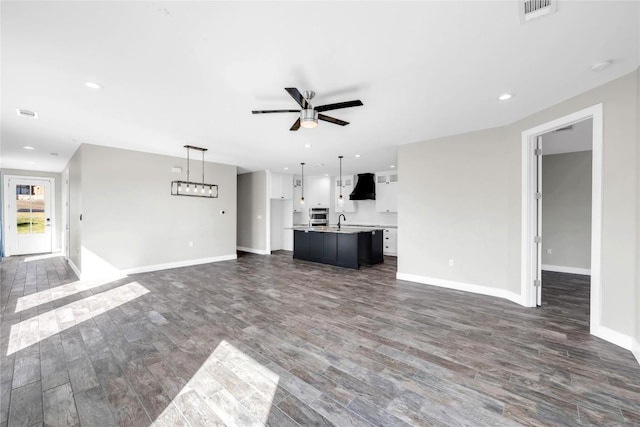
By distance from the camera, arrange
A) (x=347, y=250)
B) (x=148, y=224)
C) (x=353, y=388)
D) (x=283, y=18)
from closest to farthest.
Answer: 1. (x=283, y=18)
2. (x=353, y=388)
3. (x=148, y=224)
4. (x=347, y=250)

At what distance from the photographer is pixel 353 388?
200 cm

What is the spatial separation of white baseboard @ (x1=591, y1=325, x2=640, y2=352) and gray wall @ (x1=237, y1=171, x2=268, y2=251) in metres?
7.24

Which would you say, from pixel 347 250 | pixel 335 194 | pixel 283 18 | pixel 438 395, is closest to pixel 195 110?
pixel 283 18

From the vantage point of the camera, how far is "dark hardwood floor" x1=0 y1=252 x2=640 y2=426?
1.76 meters

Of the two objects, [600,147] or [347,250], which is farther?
[347,250]

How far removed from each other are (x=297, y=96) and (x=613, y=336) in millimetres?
3972

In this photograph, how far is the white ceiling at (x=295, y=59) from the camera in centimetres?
178

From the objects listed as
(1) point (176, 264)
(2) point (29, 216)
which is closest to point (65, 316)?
(1) point (176, 264)

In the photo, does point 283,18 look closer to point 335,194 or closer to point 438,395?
point 438,395

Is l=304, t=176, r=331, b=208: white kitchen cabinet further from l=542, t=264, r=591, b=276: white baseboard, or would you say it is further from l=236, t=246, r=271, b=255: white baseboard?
l=542, t=264, r=591, b=276: white baseboard

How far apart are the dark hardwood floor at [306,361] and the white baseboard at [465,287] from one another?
249 millimetres

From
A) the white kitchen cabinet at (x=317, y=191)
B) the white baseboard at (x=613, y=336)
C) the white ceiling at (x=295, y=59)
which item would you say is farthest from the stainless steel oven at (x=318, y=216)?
the white baseboard at (x=613, y=336)

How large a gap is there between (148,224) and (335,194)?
6077 mm

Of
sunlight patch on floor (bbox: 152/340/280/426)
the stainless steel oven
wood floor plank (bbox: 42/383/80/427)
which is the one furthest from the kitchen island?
wood floor plank (bbox: 42/383/80/427)
